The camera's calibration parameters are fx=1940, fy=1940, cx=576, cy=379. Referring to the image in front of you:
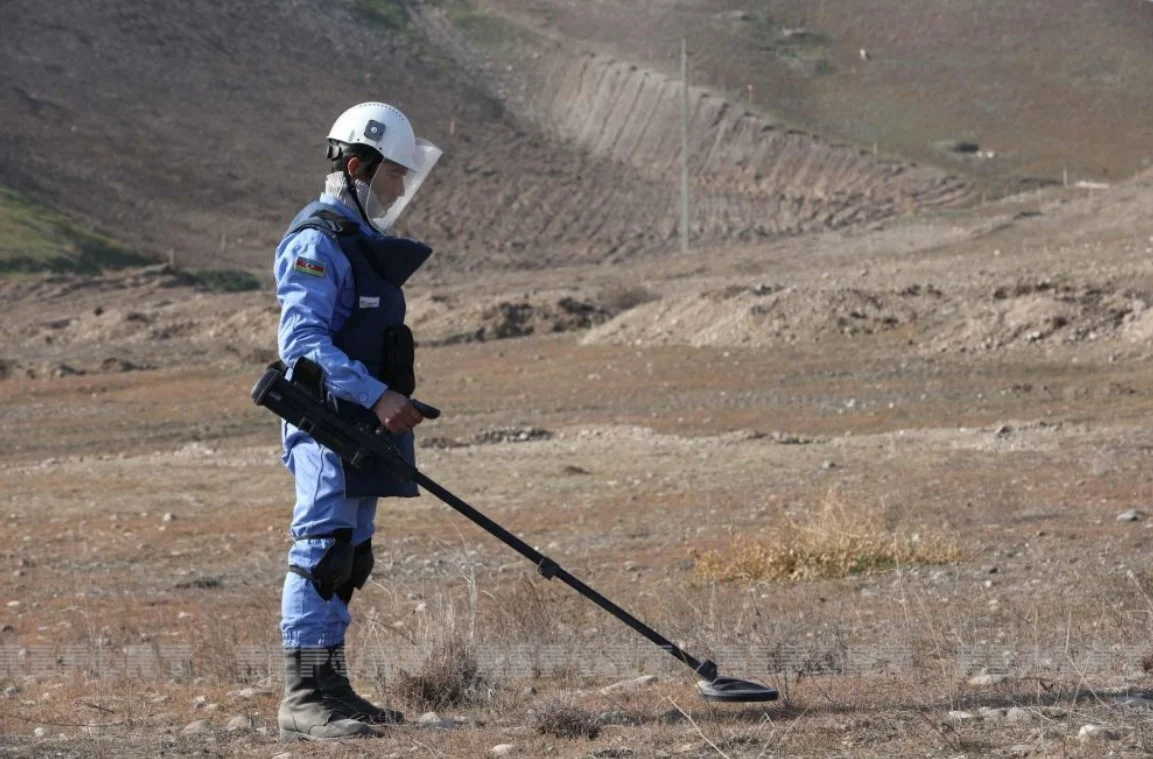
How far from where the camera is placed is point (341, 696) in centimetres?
643

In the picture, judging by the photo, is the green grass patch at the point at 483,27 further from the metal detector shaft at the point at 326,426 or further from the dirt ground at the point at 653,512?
the metal detector shaft at the point at 326,426

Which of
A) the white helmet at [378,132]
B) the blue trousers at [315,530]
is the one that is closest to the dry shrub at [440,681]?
the blue trousers at [315,530]

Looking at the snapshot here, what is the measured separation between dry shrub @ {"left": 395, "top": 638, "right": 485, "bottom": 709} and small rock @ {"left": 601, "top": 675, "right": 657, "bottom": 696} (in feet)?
1.70

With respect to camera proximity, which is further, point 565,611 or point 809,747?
point 565,611

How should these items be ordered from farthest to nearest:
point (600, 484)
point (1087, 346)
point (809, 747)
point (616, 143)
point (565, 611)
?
point (616, 143), point (1087, 346), point (600, 484), point (565, 611), point (809, 747)

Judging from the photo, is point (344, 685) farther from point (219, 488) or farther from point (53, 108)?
point (53, 108)

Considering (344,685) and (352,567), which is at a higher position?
(352,567)

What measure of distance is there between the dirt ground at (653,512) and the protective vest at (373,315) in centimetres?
103

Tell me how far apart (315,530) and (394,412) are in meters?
0.48

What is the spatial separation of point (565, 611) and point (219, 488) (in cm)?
868

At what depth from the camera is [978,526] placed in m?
13.1

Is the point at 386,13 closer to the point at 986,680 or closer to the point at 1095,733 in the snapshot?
the point at 986,680

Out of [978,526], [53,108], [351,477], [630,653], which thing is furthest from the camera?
[53,108]

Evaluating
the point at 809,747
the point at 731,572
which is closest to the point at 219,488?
the point at 731,572
